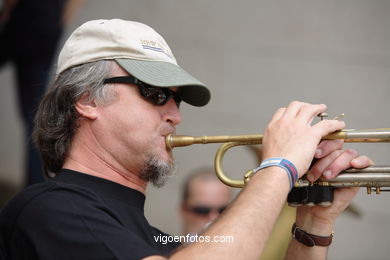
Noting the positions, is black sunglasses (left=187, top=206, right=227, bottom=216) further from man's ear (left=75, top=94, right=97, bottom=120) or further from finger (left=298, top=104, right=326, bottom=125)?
finger (left=298, top=104, right=326, bottom=125)

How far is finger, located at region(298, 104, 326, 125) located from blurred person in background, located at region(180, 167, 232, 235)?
197 cm

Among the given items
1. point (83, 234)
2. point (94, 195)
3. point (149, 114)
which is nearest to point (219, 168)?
point (149, 114)

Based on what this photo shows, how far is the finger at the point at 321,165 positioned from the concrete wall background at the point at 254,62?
10.3ft

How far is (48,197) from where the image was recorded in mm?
1943

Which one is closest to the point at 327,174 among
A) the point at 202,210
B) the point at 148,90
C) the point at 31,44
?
the point at 148,90

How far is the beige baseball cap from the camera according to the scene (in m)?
2.25

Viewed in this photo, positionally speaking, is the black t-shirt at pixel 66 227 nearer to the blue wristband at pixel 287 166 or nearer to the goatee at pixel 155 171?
the goatee at pixel 155 171

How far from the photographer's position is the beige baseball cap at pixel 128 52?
225cm

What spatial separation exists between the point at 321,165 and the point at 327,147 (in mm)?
73

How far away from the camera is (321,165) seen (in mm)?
2246

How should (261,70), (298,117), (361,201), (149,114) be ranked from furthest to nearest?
(261,70), (361,201), (149,114), (298,117)

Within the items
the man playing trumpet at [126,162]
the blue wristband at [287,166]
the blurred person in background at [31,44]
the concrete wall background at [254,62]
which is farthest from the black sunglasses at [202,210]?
the blue wristband at [287,166]

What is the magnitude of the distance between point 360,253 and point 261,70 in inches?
74.9

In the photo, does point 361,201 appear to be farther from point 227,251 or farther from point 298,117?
point 227,251
